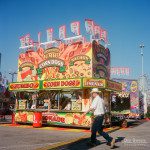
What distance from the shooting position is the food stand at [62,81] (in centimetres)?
1630

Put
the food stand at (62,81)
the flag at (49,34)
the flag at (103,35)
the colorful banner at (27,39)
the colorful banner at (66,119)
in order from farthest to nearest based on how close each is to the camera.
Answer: the colorful banner at (27,39) < the flag at (49,34) < the flag at (103,35) < the food stand at (62,81) < the colorful banner at (66,119)

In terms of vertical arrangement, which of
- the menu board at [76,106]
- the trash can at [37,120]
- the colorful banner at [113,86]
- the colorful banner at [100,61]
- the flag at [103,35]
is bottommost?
the trash can at [37,120]

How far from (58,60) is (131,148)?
10.5 m

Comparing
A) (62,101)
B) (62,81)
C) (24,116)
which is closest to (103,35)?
(62,81)

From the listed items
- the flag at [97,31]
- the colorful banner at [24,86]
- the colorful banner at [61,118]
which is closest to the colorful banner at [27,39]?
the colorful banner at [24,86]

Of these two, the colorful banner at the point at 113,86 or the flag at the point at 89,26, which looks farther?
the flag at the point at 89,26

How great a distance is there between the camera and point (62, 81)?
1673 cm

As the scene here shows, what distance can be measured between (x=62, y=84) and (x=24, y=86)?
3195mm

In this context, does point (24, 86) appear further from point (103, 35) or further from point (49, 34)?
point (103, 35)

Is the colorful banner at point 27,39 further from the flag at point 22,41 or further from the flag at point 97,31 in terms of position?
the flag at point 97,31

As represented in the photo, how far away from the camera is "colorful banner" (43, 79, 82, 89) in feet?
52.2

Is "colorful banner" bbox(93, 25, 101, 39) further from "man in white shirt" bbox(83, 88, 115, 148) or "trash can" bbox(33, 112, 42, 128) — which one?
"man in white shirt" bbox(83, 88, 115, 148)

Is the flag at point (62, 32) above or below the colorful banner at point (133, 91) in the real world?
above

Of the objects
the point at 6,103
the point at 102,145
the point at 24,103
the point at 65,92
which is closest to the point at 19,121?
the point at 24,103
